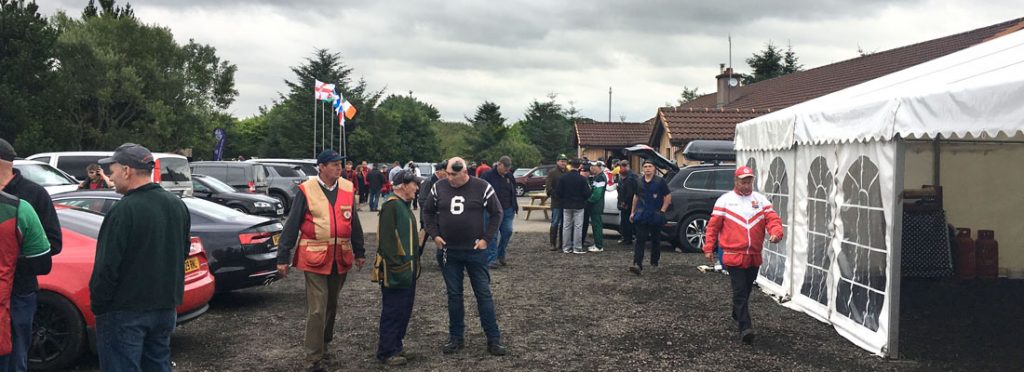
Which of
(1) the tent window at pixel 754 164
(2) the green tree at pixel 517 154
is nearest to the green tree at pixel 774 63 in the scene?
(2) the green tree at pixel 517 154

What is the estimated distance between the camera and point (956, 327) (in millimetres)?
7508

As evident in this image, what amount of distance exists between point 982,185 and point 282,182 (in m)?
18.5

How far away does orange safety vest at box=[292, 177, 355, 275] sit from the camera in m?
5.77

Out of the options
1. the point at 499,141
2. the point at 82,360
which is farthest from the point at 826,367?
the point at 499,141

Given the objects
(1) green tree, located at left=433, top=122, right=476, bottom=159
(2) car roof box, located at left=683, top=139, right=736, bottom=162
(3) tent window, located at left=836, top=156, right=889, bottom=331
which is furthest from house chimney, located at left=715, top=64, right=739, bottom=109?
(1) green tree, located at left=433, top=122, right=476, bottom=159

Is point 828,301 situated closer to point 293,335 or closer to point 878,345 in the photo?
point 878,345

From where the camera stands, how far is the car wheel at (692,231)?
528 inches

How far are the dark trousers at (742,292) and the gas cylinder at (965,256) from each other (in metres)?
5.70

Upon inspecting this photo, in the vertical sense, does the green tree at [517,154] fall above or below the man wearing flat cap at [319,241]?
above

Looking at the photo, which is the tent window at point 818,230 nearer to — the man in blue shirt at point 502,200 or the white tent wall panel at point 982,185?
the white tent wall panel at point 982,185

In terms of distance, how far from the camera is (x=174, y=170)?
1593 cm

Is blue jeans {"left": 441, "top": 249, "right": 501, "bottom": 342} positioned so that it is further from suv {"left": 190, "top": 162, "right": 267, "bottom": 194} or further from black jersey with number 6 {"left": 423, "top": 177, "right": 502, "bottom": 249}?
suv {"left": 190, "top": 162, "right": 267, "bottom": 194}

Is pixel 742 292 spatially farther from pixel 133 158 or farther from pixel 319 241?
pixel 133 158

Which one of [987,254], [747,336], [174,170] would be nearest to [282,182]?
[174,170]
